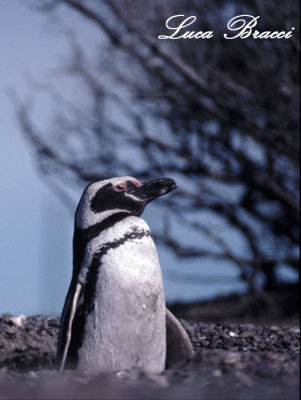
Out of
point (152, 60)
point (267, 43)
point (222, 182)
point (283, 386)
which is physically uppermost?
point (267, 43)

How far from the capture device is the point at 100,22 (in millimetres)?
5156

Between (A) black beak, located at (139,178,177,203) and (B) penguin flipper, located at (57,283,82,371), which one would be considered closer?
(B) penguin flipper, located at (57,283,82,371)

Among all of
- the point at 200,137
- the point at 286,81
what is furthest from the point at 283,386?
the point at 200,137

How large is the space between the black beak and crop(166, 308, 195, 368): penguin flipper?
0.52 m

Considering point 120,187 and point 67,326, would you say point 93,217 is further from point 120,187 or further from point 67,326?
point 67,326

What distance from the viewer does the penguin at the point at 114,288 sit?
7.52 feet

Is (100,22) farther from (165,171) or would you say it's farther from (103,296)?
(103,296)

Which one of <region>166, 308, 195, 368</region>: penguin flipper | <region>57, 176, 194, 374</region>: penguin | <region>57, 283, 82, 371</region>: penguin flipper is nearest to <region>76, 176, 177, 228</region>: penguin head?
<region>57, 176, 194, 374</region>: penguin

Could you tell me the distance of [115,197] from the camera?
2424 millimetres

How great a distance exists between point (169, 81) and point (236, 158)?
2157 mm

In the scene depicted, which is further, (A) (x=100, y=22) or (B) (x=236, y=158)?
(B) (x=236, y=158)

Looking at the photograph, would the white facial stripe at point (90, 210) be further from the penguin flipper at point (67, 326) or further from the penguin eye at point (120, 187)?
the penguin flipper at point (67, 326)

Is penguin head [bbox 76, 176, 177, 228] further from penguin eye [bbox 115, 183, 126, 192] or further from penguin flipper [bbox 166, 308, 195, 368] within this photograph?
penguin flipper [bbox 166, 308, 195, 368]

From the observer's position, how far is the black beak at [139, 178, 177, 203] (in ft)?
8.03
